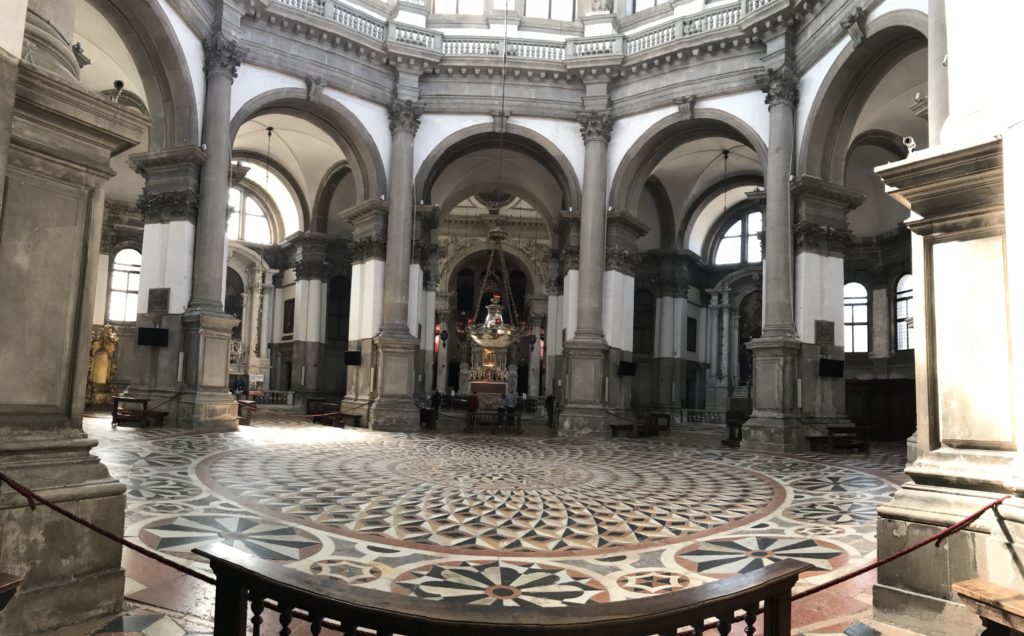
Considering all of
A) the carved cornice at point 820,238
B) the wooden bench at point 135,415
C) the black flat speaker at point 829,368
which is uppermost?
the carved cornice at point 820,238

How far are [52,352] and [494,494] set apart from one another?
189 inches

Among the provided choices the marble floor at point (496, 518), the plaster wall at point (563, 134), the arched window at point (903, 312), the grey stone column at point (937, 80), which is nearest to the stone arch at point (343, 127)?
the plaster wall at point (563, 134)

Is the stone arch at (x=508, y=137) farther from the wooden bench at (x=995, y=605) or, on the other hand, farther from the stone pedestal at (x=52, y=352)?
the wooden bench at (x=995, y=605)

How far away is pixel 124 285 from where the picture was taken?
21766mm

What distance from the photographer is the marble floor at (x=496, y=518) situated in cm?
421

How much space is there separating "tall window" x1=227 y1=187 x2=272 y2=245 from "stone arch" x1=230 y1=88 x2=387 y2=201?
32.3 ft

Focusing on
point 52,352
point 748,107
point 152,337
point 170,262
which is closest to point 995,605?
point 52,352

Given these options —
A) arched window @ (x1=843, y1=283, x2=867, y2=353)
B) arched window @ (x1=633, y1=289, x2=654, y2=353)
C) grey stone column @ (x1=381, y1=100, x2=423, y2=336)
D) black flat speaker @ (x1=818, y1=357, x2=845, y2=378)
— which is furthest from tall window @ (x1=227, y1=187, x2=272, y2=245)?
arched window @ (x1=843, y1=283, x2=867, y2=353)

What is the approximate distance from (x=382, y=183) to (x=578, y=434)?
26.3ft

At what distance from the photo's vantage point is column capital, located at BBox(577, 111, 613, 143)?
55.1 ft

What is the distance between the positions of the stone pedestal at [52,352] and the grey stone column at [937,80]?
515 cm

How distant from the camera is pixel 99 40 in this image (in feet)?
48.4

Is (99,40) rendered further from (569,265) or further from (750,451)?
(750,451)

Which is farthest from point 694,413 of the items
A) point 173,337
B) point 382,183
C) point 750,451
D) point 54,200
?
point 54,200
